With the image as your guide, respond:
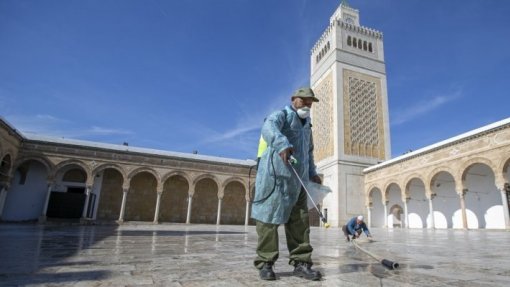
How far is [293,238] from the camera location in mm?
2521

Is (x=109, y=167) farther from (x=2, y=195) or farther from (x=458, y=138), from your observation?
(x=458, y=138)

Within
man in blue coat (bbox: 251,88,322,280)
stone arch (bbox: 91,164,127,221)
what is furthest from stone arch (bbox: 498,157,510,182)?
stone arch (bbox: 91,164,127,221)

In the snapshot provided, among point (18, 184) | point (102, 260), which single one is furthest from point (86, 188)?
point (102, 260)

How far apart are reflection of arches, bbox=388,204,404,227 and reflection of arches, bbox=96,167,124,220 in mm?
18867

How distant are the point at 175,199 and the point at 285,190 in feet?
63.6

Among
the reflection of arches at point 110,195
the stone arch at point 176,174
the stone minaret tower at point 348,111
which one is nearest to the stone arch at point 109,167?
the reflection of arches at point 110,195

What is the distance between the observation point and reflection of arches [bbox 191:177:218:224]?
827 inches

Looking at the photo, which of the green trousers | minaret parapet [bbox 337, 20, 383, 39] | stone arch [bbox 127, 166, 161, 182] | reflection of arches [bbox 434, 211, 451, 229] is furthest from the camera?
minaret parapet [bbox 337, 20, 383, 39]

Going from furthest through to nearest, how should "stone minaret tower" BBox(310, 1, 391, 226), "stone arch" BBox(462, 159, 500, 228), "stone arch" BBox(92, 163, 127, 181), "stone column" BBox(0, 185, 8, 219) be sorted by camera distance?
"stone minaret tower" BBox(310, 1, 391, 226)
"stone arch" BBox(92, 163, 127, 181)
"stone column" BBox(0, 185, 8, 219)
"stone arch" BBox(462, 159, 500, 228)

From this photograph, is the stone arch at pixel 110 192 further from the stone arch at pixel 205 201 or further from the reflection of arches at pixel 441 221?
the reflection of arches at pixel 441 221

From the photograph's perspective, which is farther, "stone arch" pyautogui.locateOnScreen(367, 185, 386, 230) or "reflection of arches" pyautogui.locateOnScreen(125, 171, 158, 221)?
"stone arch" pyautogui.locateOnScreen(367, 185, 386, 230)

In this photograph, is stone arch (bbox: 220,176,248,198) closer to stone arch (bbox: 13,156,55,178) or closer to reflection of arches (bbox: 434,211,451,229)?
stone arch (bbox: 13,156,55,178)

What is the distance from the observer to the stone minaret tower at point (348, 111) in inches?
891

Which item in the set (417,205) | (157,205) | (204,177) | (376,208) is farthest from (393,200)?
(157,205)
